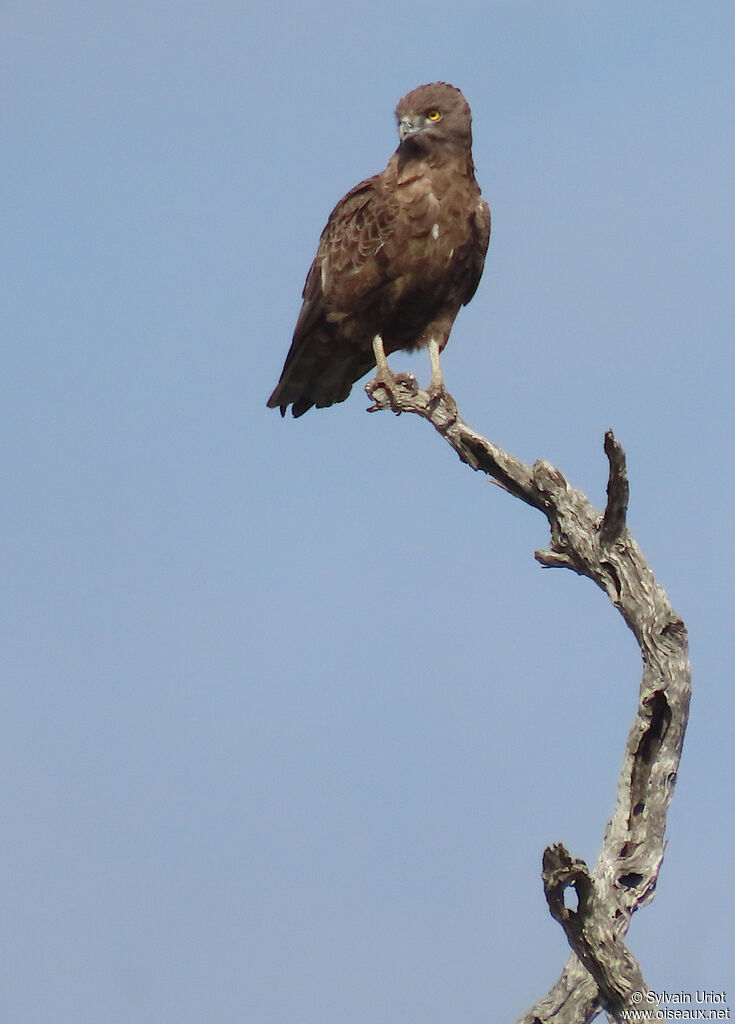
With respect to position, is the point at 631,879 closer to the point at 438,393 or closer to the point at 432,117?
the point at 438,393

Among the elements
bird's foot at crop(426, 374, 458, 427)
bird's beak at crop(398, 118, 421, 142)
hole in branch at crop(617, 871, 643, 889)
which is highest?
bird's beak at crop(398, 118, 421, 142)

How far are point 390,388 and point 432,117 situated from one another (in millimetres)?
1774

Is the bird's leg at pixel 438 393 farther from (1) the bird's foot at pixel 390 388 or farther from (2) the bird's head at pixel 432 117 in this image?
(2) the bird's head at pixel 432 117

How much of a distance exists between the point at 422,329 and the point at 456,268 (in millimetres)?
527

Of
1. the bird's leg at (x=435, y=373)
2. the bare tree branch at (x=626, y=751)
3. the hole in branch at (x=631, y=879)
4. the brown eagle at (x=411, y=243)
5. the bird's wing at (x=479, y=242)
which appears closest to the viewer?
the bare tree branch at (x=626, y=751)

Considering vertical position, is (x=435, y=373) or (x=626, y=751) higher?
(x=435, y=373)

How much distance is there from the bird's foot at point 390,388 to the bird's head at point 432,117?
58.6 inches

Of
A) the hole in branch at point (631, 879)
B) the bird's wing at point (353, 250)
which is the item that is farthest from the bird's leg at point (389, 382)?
the hole in branch at point (631, 879)

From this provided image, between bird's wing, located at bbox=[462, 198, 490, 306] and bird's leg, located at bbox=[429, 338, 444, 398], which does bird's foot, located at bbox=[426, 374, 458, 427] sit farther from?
bird's wing, located at bbox=[462, 198, 490, 306]

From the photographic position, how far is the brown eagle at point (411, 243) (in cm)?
1017

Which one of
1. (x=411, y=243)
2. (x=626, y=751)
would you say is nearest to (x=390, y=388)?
(x=411, y=243)

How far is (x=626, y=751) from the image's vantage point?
776 cm

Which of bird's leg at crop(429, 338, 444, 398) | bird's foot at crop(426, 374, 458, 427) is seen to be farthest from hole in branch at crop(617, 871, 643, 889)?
bird's leg at crop(429, 338, 444, 398)

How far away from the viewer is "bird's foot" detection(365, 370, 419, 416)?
33.0 ft
